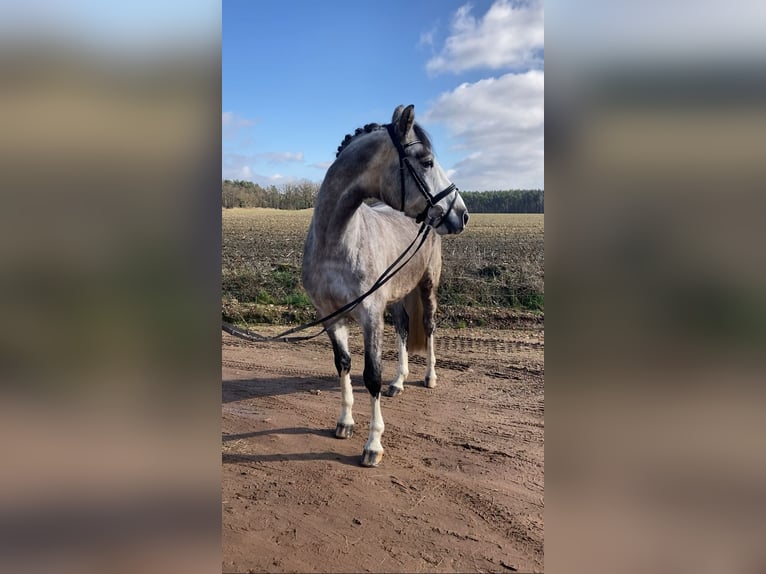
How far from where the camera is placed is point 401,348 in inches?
217

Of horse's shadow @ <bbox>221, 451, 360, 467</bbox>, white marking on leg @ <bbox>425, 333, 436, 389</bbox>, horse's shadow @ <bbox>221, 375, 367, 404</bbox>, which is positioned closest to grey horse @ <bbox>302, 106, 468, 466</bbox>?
horse's shadow @ <bbox>221, 451, 360, 467</bbox>

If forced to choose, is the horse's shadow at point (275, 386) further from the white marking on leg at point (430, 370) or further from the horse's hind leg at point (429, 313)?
the horse's hind leg at point (429, 313)

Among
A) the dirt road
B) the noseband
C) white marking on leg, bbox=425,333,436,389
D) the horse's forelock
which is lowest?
the dirt road

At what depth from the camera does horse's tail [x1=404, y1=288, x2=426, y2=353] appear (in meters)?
5.73

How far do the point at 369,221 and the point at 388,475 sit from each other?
7.34ft
